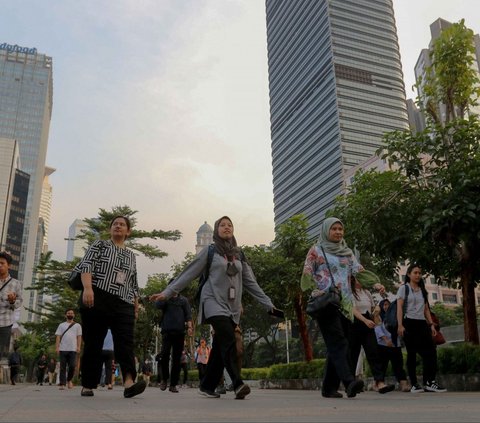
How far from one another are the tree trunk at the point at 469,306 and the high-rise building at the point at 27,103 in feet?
486

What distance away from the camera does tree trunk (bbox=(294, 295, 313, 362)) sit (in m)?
14.7

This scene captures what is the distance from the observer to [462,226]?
26.9 ft

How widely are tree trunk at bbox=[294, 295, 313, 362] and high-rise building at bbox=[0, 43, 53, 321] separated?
5573 inches

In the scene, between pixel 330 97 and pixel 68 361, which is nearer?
pixel 68 361

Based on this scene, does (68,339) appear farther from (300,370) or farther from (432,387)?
(432,387)

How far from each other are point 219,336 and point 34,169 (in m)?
157

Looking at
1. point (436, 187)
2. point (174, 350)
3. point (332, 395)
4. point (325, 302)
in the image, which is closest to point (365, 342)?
point (332, 395)

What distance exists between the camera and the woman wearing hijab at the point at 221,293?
519 centimetres

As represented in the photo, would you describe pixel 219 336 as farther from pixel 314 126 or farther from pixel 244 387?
pixel 314 126

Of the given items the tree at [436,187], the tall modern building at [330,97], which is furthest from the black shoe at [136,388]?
the tall modern building at [330,97]

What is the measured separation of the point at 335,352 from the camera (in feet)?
17.2

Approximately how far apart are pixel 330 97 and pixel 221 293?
408 ft

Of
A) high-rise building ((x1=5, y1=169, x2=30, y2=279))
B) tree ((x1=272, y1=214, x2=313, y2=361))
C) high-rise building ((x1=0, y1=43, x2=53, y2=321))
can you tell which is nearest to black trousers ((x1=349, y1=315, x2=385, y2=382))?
tree ((x1=272, y1=214, x2=313, y2=361))

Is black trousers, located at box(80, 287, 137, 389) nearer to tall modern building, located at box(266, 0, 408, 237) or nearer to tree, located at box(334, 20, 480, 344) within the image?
tree, located at box(334, 20, 480, 344)
